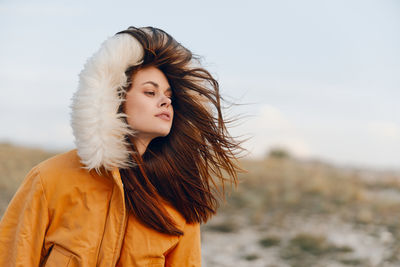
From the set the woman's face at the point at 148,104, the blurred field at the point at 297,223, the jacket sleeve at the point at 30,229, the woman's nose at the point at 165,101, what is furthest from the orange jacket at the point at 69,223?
the blurred field at the point at 297,223

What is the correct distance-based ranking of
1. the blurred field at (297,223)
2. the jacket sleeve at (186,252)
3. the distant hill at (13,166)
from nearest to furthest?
the jacket sleeve at (186,252) < the blurred field at (297,223) < the distant hill at (13,166)

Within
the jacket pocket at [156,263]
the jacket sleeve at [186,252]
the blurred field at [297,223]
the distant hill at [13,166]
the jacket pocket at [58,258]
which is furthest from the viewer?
the distant hill at [13,166]

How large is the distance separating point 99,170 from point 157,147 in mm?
508

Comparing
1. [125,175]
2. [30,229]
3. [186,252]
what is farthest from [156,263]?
[30,229]

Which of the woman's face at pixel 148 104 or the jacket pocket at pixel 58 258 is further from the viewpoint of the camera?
the woman's face at pixel 148 104

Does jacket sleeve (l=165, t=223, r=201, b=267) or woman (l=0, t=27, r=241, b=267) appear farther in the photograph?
jacket sleeve (l=165, t=223, r=201, b=267)

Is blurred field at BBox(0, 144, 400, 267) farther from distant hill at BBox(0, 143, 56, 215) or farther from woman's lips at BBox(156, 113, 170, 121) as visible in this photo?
woman's lips at BBox(156, 113, 170, 121)

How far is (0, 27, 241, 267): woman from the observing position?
2.16 m

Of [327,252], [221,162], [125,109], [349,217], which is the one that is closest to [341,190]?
[349,217]

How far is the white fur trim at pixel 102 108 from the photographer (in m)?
2.18

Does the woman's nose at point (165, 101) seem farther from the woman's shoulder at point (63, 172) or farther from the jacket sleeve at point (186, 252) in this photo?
the jacket sleeve at point (186, 252)

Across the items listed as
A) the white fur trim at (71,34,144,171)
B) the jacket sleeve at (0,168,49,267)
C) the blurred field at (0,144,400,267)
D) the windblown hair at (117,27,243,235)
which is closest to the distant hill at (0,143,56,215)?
the blurred field at (0,144,400,267)

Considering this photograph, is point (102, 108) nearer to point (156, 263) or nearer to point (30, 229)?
point (30, 229)

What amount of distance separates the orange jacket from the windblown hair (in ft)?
0.47
